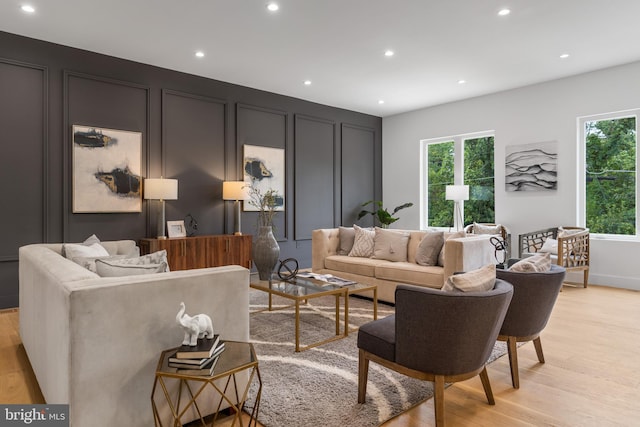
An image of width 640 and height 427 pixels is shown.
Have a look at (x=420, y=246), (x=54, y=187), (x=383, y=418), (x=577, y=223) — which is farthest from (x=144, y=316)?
(x=577, y=223)

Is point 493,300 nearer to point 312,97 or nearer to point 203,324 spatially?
point 203,324

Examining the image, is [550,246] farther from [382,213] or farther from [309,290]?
[309,290]

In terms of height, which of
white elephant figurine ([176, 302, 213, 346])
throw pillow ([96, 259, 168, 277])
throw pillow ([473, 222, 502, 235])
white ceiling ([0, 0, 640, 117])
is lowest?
white elephant figurine ([176, 302, 213, 346])

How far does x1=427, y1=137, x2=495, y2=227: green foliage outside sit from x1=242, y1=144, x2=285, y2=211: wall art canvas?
2.84 meters

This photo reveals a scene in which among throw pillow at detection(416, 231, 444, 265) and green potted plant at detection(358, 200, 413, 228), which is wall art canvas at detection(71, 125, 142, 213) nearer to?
throw pillow at detection(416, 231, 444, 265)

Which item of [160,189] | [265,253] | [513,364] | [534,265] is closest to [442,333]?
[513,364]

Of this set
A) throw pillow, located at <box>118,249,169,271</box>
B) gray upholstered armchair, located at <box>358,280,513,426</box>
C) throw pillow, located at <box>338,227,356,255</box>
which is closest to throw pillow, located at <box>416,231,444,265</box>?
throw pillow, located at <box>338,227,356,255</box>

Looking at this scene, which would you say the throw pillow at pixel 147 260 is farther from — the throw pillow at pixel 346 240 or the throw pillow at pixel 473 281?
the throw pillow at pixel 346 240

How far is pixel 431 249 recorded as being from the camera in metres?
4.20

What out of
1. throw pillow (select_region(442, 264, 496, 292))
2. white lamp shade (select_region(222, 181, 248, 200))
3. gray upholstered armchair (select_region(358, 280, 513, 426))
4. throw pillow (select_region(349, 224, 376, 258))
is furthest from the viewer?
white lamp shade (select_region(222, 181, 248, 200))

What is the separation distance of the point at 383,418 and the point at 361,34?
11.8 feet

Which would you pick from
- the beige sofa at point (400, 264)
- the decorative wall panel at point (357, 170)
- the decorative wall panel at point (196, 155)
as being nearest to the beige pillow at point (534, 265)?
the beige sofa at point (400, 264)

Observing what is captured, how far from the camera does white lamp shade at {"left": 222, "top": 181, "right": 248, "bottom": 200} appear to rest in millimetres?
5367

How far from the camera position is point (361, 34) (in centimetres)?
413
